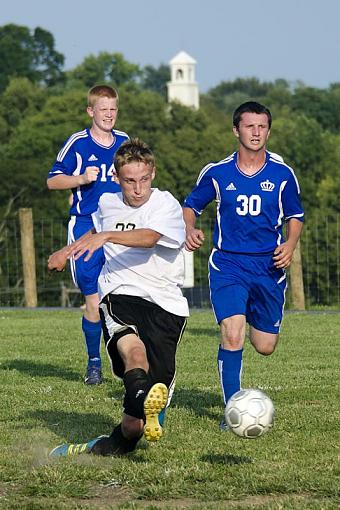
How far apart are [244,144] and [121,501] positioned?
10.8 ft

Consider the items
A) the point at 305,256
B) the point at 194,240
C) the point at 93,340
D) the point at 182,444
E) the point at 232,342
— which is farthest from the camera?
the point at 305,256

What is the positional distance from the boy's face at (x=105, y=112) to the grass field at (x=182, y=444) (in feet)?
7.32

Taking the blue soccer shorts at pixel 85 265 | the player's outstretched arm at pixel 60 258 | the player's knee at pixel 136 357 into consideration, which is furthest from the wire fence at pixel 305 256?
the player's outstretched arm at pixel 60 258

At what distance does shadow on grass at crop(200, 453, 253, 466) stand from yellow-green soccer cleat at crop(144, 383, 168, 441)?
0.50 m

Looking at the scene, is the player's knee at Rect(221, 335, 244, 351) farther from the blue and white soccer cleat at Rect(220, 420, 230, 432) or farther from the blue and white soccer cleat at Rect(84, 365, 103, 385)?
the blue and white soccer cleat at Rect(84, 365, 103, 385)

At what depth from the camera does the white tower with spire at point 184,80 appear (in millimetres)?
147875

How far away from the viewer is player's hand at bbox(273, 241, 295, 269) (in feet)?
30.5

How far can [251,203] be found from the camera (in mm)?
9359

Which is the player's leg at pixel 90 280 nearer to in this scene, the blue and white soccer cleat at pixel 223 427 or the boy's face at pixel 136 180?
the blue and white soccer cleat at pixel 223 427

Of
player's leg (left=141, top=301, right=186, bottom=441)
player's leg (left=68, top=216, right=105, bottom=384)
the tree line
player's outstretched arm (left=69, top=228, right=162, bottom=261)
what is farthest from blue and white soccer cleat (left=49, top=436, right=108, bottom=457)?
the tree line

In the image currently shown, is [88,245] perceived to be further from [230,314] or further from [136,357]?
[230,314]

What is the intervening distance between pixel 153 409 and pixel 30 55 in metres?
106

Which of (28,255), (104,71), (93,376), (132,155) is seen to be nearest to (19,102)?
(104,71)

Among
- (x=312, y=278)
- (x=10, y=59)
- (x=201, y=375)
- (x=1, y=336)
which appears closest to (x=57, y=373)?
(x=201, y=375)
